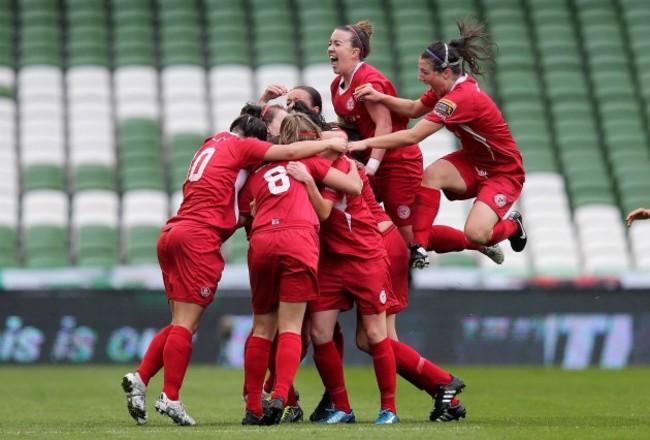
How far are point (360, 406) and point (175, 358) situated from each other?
241 cm

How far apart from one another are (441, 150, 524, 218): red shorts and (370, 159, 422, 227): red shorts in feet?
1.04

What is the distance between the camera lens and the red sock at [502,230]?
29.2 ft

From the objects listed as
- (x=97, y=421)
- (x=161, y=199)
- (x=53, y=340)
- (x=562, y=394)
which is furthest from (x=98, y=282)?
(x=97, y=421)

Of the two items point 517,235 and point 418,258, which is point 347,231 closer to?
point 418,258

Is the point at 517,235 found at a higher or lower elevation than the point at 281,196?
lower

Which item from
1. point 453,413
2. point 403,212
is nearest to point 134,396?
point 453,413

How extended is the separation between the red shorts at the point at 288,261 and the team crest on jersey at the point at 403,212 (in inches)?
61.9

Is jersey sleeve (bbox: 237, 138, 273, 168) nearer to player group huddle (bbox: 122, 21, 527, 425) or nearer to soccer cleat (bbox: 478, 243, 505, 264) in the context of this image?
player group huddle (bbox: 122, 21, 527, 425)

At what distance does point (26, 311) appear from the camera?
1434 centimetres

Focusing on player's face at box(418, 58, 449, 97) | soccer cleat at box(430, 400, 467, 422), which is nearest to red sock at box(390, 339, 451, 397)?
soccer cleat at box(430, 400, 467, 422)

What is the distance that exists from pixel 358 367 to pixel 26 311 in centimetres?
382

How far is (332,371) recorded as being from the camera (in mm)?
7832

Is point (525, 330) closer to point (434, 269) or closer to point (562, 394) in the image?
point (434, 269)

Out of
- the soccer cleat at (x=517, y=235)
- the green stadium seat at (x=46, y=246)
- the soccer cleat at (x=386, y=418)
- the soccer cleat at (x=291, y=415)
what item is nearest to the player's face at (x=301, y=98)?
the soccer cleat at (x=517, y=235)
